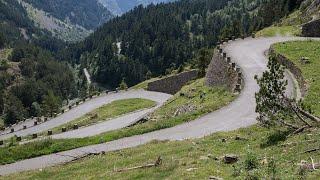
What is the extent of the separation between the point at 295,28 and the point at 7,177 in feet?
216

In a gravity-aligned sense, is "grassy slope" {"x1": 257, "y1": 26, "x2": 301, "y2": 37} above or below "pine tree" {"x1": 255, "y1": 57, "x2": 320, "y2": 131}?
above

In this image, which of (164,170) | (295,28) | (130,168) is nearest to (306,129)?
(164,170)

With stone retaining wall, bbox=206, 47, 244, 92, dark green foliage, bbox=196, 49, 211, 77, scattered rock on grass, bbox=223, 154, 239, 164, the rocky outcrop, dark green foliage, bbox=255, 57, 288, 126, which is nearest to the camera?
scattered rock on grass, bbox=223, 154, 239, 164

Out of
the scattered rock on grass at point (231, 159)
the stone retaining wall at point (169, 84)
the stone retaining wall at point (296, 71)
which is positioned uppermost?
the stone retaining wall at point (169, 84)

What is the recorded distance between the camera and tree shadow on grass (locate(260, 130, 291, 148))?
23469 millimetres

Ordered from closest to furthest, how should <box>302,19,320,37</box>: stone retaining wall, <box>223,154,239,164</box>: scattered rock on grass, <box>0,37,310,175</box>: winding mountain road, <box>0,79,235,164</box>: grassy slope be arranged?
1. <box>223,154,239,164</box>: scattered rock on grass
2. <box>0,37,310,175</box>: winding mountain road
3. <box>0,79,235,164</box>: grassy slope
4. <box>302,19,320,37</box>: stone retaining wall

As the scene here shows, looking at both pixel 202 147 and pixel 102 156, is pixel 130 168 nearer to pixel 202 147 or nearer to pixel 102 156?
pixel 202 147

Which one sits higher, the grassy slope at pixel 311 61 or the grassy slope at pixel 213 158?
the grassy slope at pixel 311 61

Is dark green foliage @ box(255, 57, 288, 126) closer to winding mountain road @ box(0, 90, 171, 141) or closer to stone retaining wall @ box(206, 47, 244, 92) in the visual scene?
stone retaining wall @ box(206, 47, 244, 92)

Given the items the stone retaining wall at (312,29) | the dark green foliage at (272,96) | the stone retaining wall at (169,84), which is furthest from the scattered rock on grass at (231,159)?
the stone retaining wall at (169,84)

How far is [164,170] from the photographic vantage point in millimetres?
22562

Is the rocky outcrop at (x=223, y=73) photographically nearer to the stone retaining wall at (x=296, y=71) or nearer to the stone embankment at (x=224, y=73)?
the stone embankment at (x=224, y=73)

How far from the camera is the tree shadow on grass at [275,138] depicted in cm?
2347

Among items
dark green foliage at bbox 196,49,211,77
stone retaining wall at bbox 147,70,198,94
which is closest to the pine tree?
dark green foliage at bbox 196,49,211,77
